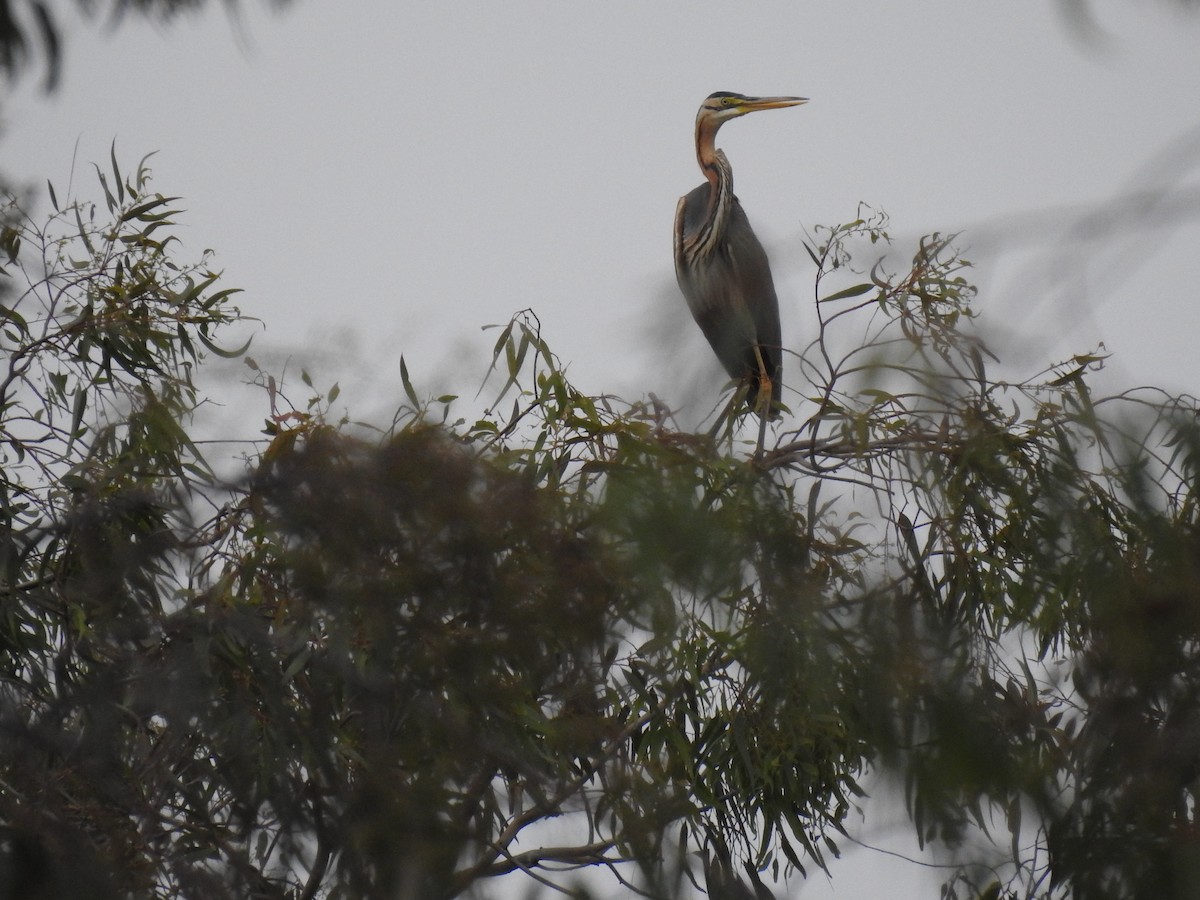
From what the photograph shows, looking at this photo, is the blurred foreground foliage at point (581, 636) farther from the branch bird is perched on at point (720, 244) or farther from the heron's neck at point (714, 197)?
the heron's neck at point (714, 197)

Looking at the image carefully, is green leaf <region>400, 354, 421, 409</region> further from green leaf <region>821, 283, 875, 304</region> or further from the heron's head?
the heron's head

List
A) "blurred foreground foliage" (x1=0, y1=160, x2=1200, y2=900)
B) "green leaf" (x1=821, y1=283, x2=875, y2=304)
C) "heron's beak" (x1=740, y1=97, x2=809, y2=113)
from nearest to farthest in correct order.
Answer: "blurred foreground foliage" (x1=0, y1=160, x2=1200, y2=900) → "green leaf" (x1=821, y1=283, x2=875, y2=304) → "heron's beak" (x1=740, y1=97, x2=809, y2=113)

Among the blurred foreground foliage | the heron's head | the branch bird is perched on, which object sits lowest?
the blurred foreground foliage

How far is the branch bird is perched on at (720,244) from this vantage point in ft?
11.2

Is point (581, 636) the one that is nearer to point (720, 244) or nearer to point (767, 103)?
point (720, 244)

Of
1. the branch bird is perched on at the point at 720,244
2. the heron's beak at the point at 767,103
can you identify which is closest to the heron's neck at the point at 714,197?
the branch bird is perched on at the point at 720,244

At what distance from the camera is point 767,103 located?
482cm

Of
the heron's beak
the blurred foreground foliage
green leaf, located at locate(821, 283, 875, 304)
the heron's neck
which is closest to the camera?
the blurred foreground foliage

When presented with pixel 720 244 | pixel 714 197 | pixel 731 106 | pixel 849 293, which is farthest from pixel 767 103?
pixel 849 293

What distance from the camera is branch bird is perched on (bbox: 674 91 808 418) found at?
134 inches

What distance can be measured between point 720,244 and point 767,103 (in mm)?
838

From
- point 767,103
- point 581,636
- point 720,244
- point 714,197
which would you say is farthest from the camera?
point 767,103

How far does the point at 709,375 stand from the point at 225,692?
3.32 feet

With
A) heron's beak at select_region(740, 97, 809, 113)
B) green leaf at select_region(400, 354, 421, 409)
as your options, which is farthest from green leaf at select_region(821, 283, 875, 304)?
heron's beak at select_region(740, 97, 809, 113)
